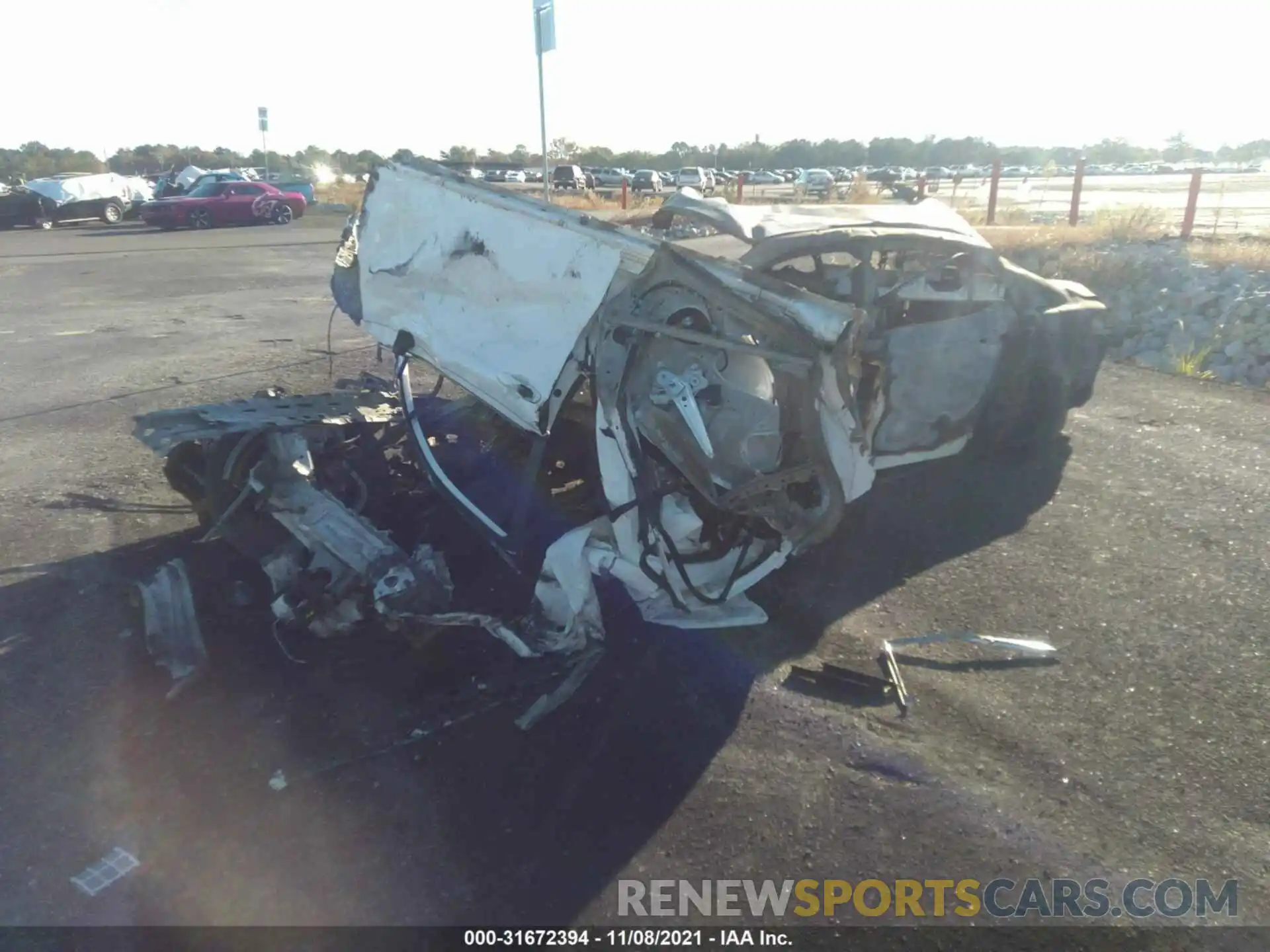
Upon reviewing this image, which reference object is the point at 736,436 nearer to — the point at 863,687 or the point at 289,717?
the point at 863,687

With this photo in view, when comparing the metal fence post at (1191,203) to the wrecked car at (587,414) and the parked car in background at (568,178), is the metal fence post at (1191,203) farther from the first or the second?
the parked car in background at (568,178)

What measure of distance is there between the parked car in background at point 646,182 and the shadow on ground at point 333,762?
3523 cm

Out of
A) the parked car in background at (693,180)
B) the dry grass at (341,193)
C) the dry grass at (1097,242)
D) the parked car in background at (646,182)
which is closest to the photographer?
the dry grass at (1097,242)


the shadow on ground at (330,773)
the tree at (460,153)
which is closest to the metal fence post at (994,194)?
the shadow on ground at (330,773)

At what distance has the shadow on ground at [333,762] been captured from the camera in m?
2.73

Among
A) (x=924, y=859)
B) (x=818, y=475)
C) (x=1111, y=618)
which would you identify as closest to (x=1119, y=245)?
(x=1111, y=618)

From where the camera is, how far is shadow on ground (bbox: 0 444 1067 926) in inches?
107

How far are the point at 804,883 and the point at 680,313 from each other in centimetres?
213

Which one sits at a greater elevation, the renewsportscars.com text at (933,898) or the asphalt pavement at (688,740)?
the asphalt pavement at (688,740)

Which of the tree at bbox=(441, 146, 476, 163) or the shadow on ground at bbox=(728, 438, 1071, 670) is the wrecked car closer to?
the shadow on ground at bbox=(728, 438, 1071, 670)

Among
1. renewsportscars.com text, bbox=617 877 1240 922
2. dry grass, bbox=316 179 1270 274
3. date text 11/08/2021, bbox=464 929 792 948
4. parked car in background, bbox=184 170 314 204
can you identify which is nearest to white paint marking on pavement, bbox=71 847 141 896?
date text 11/08/2021, bbox=464 929 792 948

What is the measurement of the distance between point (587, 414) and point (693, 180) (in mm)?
36584

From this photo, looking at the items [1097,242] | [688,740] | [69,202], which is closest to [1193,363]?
[1097,242]

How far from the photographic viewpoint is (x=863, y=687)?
3.74m
